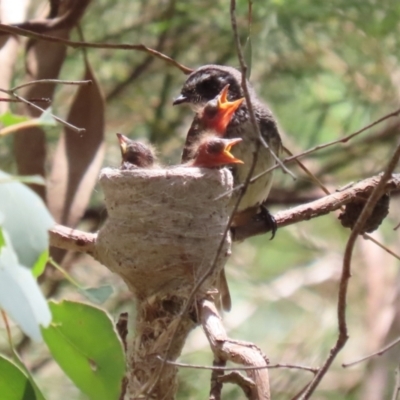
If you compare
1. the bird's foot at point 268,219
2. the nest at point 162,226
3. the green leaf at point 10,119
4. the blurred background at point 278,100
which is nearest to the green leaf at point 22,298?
the green leaf at point 10,119

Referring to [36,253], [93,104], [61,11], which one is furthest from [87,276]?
[36,253]

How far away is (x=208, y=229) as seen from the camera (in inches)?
95.0

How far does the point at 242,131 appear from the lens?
3238 millimetres

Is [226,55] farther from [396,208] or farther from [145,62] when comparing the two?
[396,208]

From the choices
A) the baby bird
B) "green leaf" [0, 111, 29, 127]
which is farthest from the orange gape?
"green leaf" [0, 111, 29, 127]

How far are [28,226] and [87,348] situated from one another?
1.96ft

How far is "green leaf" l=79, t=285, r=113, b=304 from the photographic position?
173 centimetres

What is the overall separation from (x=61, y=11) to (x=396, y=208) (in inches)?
154

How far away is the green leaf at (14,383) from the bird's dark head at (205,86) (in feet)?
6.62

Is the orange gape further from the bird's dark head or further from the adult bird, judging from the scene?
the bird's dark head

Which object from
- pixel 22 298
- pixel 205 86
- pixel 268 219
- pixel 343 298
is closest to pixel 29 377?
pixel 22 298

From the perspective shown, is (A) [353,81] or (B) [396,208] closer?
(A) [353,81]

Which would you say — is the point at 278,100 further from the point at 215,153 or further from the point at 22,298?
the point at 22,298

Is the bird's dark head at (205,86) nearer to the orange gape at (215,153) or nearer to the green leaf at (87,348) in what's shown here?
the orange gape at (215,153)
